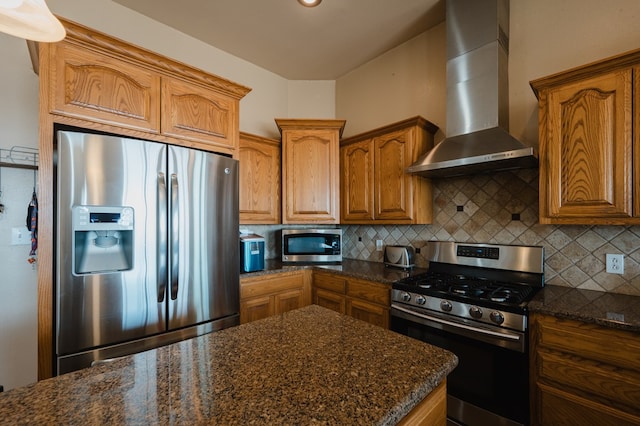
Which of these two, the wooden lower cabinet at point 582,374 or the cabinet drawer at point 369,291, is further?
the cabinet drawer at point 369,291

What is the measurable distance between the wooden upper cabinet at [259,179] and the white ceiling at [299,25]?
3.01 ft

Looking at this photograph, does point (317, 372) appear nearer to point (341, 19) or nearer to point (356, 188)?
point (356, 188)

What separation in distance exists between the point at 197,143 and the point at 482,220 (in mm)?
2169

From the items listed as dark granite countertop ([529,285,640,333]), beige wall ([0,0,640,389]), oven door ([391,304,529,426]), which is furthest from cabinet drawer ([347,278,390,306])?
beige wall ([0,0,640,389])

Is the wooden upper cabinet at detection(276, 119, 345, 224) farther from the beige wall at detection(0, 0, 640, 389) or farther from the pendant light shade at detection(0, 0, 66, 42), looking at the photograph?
the pendant light shade at detection(0, 0, 66, 42)

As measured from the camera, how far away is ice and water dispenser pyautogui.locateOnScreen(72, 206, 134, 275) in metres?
1.45

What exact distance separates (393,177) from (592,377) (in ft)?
5.47

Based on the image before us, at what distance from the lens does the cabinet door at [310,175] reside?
2832 mm

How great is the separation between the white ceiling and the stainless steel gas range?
1.97 metres

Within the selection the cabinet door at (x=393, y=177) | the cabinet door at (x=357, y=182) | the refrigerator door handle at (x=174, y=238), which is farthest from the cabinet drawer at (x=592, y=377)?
the refrigerator door handle at (x=174, y=238)

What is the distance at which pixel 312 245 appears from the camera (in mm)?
2898

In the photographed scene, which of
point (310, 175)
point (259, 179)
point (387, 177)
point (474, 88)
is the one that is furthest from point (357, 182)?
point (474, 88)

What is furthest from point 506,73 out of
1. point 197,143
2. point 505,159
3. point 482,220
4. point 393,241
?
point 197,143

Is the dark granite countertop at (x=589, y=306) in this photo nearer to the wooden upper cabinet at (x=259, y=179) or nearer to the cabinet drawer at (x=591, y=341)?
the cabinet drawer at (x=591, y=341)
